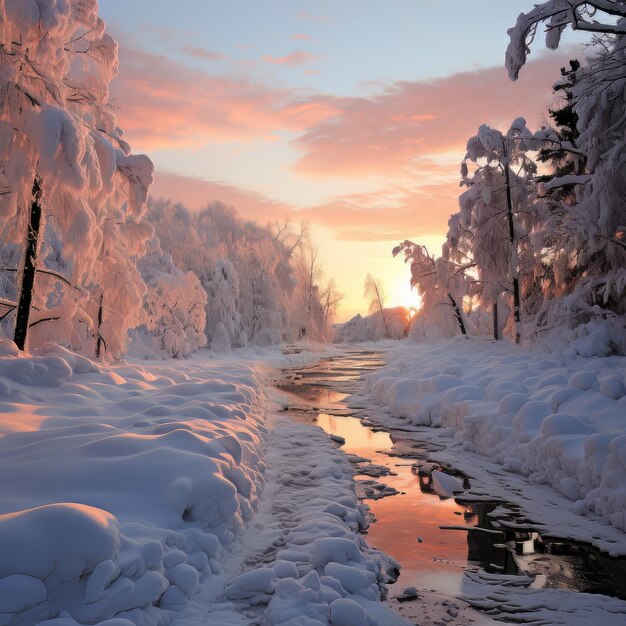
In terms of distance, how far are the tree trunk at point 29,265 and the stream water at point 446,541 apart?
260 inches

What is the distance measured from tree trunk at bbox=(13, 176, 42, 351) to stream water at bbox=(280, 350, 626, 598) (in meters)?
6.61

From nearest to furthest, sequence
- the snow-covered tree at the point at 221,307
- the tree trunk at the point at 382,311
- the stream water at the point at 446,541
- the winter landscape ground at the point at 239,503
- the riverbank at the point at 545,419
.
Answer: the winter landscape ground at the point at 239,503, the stream water at the point at 446,541, the riverbank at the point at 545,419, the snow-covered tree at the point at 221,307, the tree trunk at the point at 382,311

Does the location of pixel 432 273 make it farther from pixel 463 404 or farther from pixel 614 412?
pixel 614 412

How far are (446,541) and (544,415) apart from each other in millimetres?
4135

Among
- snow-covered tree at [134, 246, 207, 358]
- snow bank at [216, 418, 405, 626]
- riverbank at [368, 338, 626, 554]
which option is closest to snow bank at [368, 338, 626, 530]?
riverbank at [368, 338, 626, 554]

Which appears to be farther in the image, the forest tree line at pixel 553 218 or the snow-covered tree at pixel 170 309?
the snow-covered tree at pixel 170 309

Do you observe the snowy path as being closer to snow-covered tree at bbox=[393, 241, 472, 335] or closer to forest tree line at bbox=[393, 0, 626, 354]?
forest tree line at bbox=[393, 0, 626, 354]

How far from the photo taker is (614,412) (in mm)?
7891

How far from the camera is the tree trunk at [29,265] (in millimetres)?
9094

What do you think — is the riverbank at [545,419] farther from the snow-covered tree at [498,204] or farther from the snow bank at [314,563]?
the snow-covered tree at [498,204]

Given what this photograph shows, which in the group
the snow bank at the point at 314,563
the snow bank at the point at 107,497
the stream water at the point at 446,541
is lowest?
the stream water at the point at 446,541

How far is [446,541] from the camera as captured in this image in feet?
18.6

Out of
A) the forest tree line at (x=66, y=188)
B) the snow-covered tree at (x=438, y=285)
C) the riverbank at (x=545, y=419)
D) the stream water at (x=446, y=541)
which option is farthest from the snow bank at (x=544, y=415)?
the snow-covered tree at (x=438, y=285)

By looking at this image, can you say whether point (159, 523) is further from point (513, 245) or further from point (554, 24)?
point (513, 245)
